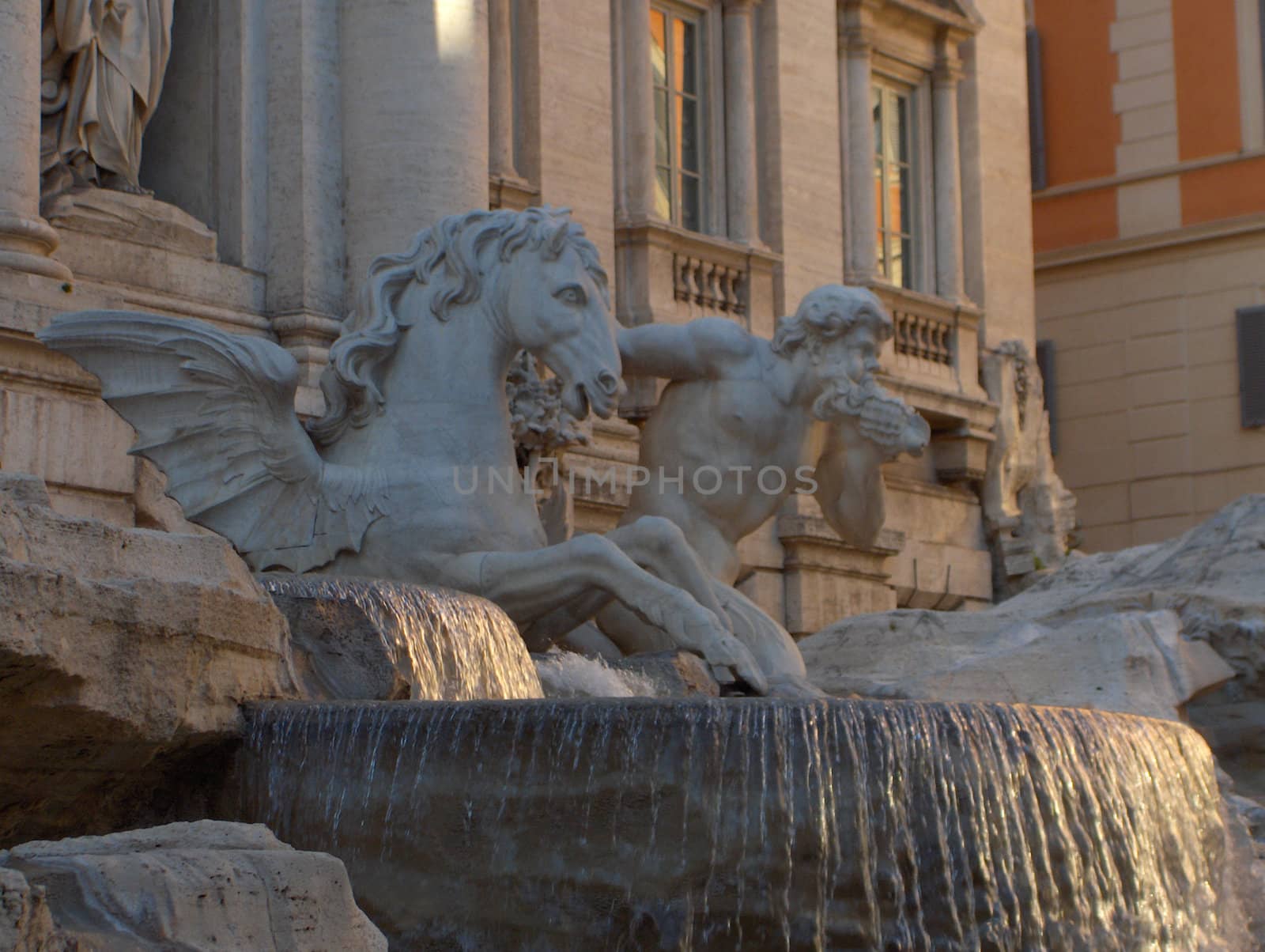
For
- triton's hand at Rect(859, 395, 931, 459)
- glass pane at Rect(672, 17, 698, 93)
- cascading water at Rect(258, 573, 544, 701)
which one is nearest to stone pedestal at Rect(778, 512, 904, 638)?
glass pane at Rect(672, 17, 698, 93)

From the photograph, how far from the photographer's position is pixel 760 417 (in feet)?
29.6

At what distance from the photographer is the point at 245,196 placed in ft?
38.7

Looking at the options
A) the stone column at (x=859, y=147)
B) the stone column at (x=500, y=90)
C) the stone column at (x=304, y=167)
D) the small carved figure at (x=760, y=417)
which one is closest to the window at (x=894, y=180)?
the stone column at (x=859, y=147)

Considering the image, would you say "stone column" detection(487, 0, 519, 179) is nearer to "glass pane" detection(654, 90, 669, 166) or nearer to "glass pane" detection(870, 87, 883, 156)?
"glass pane" detection(654, 90, 669, 166)

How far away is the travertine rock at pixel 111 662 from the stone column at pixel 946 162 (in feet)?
40.1

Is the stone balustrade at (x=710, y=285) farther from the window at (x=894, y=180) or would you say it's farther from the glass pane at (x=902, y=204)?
the glass pane at (x=902, y=204)

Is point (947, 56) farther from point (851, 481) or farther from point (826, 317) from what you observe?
point (826, 317)

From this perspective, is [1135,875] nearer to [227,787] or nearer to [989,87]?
[227,787]

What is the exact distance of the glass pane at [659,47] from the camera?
50.8 ft

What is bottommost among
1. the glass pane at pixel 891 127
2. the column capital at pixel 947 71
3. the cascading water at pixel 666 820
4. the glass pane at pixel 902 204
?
the cascading water at pixel 666 820

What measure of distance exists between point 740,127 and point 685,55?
545mm

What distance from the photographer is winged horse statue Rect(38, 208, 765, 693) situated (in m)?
7.78

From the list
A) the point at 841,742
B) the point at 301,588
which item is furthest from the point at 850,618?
the point at 841,742

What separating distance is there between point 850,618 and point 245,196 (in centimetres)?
331
